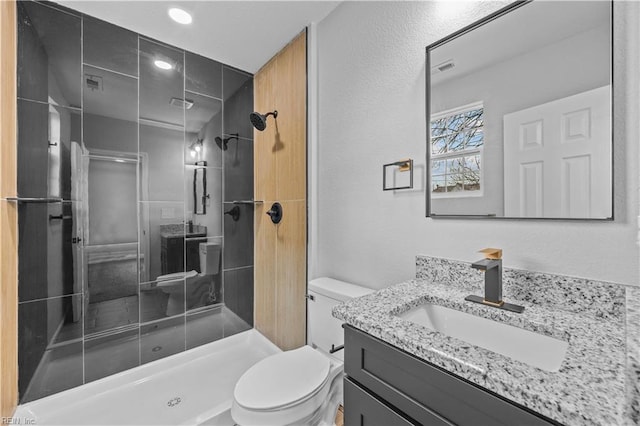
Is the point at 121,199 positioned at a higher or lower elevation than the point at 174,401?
higher

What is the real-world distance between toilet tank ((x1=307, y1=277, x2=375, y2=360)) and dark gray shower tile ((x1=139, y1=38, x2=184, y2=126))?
67.9 inches

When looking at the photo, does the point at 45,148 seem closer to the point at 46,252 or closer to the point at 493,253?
the point at 46,252

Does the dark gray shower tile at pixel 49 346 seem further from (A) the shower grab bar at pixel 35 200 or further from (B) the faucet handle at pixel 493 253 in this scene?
(B) the faucet handle at pixel 493 253

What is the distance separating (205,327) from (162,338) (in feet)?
1.04

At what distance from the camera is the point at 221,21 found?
1.76m

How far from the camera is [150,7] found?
1.65 m

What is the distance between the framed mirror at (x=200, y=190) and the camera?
2.20 metres

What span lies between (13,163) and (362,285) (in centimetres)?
206

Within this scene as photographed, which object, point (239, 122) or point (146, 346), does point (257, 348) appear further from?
point (239, 122)

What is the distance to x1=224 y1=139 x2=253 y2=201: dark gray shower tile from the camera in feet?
7.74

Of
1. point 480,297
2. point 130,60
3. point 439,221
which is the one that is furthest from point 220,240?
point 480,297

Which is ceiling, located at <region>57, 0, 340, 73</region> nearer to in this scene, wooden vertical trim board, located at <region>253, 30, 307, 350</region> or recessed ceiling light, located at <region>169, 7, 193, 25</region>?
recessed ceiling light, located at <region>169, 7, 193, 25</region>

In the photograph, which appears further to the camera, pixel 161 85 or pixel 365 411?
pixel 161 85

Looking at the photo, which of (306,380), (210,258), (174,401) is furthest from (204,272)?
(306,380)
